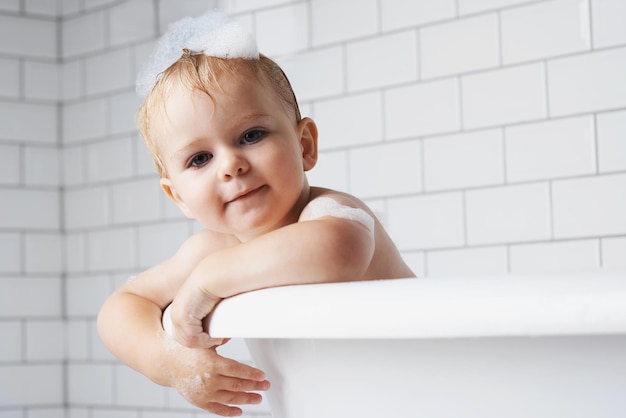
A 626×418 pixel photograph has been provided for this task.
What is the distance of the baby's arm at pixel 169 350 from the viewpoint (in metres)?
1.22

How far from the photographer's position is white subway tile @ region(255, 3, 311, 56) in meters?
2.42

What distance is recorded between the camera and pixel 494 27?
208 centimetres

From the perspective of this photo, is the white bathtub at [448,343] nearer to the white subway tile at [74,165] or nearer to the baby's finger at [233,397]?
the baby's finger at [233,397]

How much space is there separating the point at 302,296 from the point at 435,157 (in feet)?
3.94

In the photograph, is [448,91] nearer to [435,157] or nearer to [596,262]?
[435,157]

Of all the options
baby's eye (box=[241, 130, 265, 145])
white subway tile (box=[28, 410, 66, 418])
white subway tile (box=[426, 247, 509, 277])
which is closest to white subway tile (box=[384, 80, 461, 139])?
white subway tile (box=[426, 247, 509, 277])

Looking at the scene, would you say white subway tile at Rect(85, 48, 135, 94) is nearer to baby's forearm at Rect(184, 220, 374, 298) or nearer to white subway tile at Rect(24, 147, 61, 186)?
white subway tile at Rect(24, 147, 61, 186)

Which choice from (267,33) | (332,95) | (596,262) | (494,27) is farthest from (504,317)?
(267,33)

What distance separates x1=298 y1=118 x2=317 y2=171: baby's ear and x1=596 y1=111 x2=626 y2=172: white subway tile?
75 centimetres

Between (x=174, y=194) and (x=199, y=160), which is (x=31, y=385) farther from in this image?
(x=199, y=160)

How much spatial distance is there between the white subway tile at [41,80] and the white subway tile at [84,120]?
0.21 feet

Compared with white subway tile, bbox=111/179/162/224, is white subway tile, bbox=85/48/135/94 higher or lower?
higher

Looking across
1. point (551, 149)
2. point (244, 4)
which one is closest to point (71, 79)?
point (244, 4)

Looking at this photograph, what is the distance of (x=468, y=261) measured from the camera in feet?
6.93
